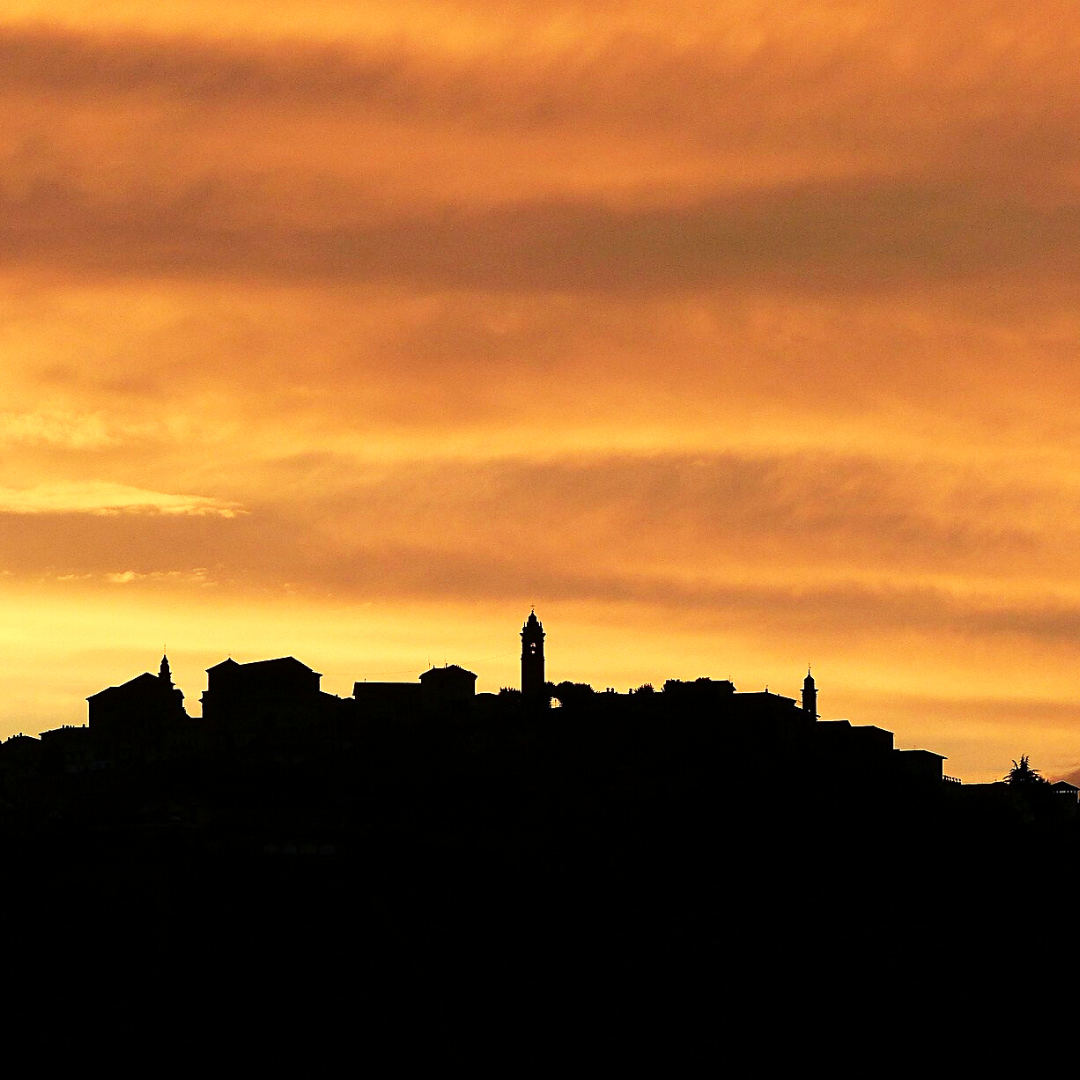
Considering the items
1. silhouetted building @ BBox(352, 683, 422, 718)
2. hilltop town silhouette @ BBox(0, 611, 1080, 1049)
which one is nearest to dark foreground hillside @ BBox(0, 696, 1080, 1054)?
hilltop town silhouette @ BBox(0, 611, 1080, 1049)

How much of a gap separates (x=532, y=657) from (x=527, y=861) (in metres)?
37.2

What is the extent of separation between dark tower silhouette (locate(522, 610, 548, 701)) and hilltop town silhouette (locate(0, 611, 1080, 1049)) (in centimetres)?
76

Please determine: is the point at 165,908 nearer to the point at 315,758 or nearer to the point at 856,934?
the point at 315,758

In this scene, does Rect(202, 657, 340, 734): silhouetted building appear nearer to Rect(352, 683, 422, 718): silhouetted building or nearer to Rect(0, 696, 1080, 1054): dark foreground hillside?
Rect(352, 683, 422, 718): silhouetted building

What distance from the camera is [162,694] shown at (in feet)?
642

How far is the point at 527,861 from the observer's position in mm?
147625

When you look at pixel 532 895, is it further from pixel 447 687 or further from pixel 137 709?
pixel 137 709

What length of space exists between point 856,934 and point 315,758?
46.7m

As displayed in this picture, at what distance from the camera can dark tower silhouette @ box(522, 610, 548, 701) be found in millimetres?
181000

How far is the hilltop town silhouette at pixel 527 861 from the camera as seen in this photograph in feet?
450

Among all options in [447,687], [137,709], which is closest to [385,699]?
[447,687]

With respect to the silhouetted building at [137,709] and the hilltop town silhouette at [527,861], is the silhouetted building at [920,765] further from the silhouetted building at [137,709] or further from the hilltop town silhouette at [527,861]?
the silhouetted building at [137,709]

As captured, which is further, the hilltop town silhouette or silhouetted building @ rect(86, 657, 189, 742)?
silhouetted building @ rect(86, 657, 189, 742)

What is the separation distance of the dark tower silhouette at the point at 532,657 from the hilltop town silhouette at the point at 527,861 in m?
0.76
